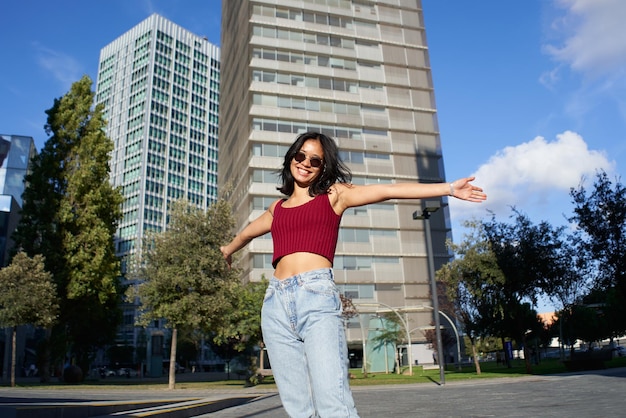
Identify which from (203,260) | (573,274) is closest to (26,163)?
(203,260)

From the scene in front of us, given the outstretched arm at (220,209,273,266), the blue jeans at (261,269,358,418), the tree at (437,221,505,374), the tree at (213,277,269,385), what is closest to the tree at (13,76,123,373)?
the tree at (213,277,269,385)

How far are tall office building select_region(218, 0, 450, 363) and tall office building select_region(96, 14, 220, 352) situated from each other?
4451 centimetres

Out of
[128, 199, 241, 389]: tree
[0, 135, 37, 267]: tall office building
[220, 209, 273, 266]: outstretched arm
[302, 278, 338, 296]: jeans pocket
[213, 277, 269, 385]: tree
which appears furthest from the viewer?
[0, 135, 37, 267]: tall office building

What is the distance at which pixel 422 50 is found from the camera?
60719mm

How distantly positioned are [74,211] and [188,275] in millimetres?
9958

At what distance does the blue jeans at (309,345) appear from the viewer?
7.57 feet

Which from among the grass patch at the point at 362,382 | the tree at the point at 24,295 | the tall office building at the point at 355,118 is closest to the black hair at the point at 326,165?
the grass patch at the point at 362,382

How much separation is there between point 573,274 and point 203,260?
58.7 feet

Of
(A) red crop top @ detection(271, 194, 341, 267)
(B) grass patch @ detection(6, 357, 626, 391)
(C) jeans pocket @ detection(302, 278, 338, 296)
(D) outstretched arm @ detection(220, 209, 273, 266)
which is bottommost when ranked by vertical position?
(B) grass patch @ detection(6, 357, 626, 391)

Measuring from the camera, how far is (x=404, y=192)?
2666 mm

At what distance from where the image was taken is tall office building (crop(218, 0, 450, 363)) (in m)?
49.8

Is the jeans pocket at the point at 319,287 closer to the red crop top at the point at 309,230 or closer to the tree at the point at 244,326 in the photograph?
the red crop top at the point at 309,230

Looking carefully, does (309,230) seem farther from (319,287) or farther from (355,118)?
(355,118)

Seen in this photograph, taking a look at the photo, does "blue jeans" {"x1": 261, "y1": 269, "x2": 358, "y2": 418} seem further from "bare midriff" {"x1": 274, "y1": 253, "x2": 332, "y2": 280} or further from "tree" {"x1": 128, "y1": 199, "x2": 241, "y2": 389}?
"tree" {"x1": 128, "y1": 199, "x2": 241, "y2": 389}
